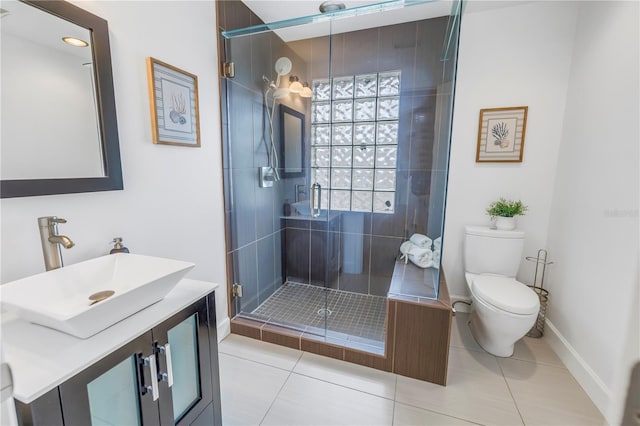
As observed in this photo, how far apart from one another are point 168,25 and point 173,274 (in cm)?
142

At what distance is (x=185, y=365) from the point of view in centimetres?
115

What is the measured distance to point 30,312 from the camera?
2.59ft

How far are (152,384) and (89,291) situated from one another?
453mm


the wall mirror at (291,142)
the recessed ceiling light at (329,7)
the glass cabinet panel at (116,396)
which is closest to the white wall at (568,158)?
the recessed ceiling light at (329,7)

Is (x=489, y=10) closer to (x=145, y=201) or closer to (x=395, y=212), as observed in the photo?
(x=395, y=212)

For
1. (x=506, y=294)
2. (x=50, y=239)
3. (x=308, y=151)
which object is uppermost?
(x=308, y=151)

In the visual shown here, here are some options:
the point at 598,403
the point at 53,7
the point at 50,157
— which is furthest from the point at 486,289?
the point at 53,7

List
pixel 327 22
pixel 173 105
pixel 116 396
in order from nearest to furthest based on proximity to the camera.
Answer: pixel 116 396, pixel 173 105, pixel 327 22

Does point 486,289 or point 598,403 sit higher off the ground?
point 486,289

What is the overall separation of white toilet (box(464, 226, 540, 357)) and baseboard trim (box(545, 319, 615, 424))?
1.05 ft

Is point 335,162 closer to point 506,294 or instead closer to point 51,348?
point 506,294

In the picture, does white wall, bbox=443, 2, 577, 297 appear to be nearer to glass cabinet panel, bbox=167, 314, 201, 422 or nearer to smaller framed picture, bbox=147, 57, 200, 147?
smaller framed picture, bbox=147, 57, 200, 147

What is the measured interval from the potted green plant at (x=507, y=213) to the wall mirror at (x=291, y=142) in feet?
5.63

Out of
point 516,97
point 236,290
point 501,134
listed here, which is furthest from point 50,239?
point 516,97
